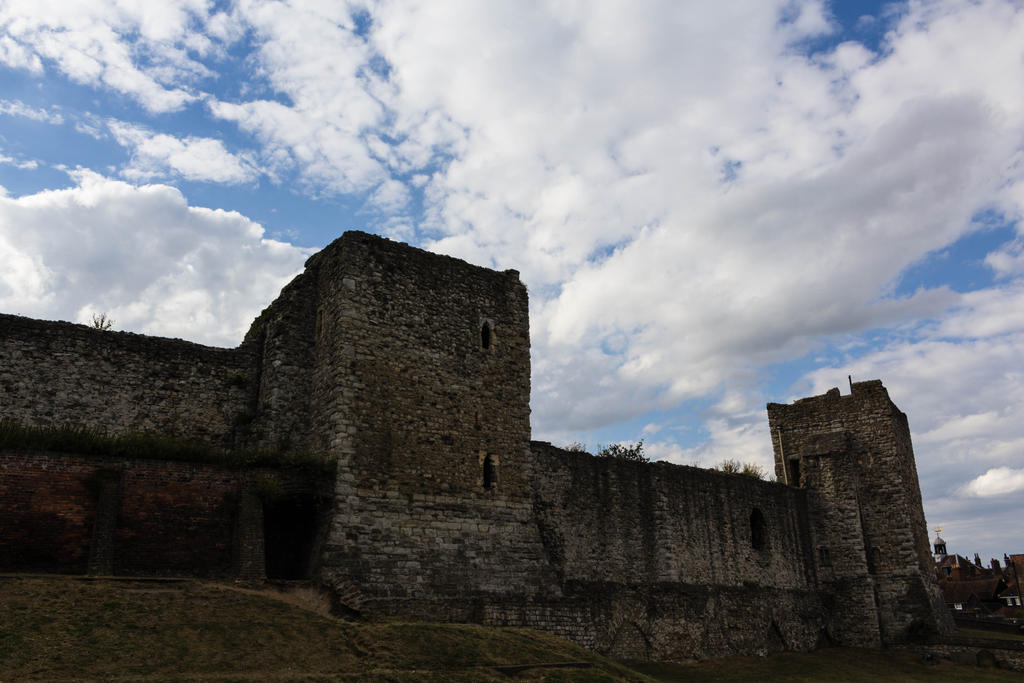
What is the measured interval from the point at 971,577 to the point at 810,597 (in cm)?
5899

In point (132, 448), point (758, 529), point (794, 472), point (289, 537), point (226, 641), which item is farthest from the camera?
point (794, 472)

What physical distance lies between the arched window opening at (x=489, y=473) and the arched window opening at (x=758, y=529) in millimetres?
13881

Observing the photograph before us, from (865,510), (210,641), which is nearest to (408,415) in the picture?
(210,641)

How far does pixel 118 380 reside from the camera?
17.5 m

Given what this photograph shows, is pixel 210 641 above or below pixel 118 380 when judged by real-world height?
below

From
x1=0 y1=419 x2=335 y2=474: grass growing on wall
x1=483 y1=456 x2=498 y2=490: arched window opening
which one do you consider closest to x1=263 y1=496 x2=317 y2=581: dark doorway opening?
x1=0 y1=419 x2=335 y2=474: grass growing on wall

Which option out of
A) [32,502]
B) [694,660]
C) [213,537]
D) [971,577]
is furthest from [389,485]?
[971,577]

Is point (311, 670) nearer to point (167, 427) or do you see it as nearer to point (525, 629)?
point (525, 629)

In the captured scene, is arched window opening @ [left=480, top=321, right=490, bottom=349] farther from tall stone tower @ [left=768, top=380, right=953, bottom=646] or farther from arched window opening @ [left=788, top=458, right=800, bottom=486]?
arched window opening @ [left=788, top=458, right=800, bottom=486]

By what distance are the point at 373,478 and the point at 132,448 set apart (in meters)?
4.49

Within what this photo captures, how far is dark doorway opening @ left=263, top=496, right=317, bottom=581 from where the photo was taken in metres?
16.2

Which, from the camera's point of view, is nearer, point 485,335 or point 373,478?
point 373,478

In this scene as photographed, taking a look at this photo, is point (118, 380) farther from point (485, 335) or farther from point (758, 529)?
point (758, 529)

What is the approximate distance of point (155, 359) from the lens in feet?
59.5
